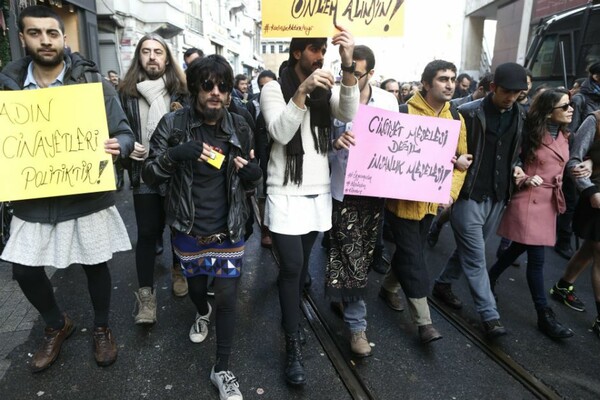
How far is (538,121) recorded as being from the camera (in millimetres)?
3104

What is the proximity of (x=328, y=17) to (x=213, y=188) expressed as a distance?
111cm

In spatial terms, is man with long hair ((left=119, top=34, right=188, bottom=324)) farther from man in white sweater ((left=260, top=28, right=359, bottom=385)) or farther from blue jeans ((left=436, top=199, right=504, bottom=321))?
blue jeans ((left=436, top=199, right=504, bottom=321))

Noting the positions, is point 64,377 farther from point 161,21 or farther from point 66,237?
point 161,21

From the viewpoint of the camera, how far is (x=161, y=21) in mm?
17812

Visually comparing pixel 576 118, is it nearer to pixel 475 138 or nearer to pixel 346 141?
pixel 475 138

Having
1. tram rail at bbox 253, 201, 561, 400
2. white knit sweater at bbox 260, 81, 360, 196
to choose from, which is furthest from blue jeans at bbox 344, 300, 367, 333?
white knit sweater at bbox 260, 81, 360, 196

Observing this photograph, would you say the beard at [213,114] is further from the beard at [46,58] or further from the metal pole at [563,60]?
the metal pole at [563,60]

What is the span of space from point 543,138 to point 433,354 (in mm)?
1822

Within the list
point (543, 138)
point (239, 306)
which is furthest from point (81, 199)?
point (543, 138)

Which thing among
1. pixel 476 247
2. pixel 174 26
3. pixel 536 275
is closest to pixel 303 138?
pixel 476 247

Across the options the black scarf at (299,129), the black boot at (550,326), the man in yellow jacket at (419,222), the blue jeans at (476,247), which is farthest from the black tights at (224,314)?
the black boot at (550,326)

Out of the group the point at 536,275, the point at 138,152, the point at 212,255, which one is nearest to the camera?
the point at 212,255

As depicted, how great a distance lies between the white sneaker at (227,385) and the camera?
7.53ft

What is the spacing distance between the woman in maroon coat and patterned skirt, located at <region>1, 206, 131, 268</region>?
291 cm
